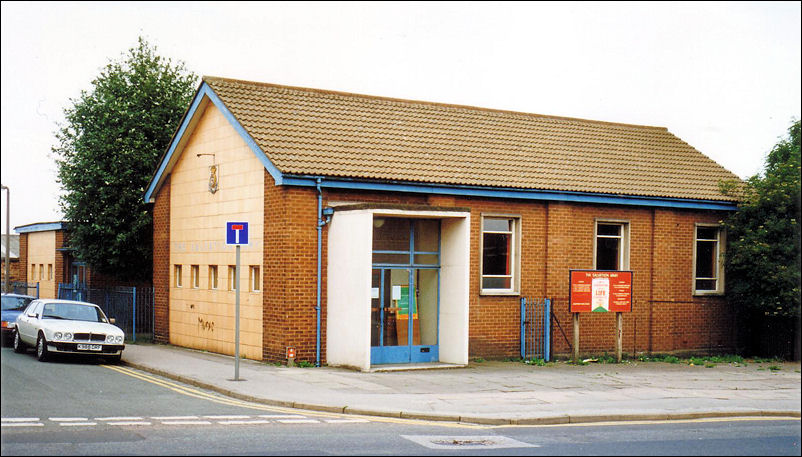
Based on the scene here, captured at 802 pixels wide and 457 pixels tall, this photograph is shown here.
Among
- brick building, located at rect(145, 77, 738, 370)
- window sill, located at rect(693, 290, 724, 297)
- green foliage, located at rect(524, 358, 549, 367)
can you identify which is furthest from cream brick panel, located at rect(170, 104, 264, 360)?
window sill, located at rect(693, 290, 724, 297)

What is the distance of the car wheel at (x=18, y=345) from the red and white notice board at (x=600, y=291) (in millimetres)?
12909

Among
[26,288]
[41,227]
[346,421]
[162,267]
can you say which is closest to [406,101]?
[162,267]

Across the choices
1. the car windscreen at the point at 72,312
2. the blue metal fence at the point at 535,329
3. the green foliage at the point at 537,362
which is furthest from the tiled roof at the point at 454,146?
the car windscreen at the point at 72,312

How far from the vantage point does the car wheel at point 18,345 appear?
68.0ft

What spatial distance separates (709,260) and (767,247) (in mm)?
2379

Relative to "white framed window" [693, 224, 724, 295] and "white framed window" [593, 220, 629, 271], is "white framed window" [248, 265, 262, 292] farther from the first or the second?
"white framed window" [693, 224, 724, 295]

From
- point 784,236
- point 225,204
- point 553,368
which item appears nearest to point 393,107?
point 225,204

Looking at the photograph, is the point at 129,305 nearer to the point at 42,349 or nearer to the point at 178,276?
the point at 178,276

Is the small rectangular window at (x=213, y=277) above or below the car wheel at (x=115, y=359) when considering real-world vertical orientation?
above

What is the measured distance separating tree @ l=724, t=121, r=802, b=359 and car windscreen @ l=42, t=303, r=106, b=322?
53.5ft

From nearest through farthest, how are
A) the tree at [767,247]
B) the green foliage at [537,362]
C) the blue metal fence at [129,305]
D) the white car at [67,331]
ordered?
the white car at [67,331]
the green foliage at [537,362]
the tree at [767,247]
the blue metal fence at [129,305]

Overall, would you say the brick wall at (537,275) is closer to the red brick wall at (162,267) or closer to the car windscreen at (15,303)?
the red brick wall at (162,267)

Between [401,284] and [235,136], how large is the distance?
5.70 metres

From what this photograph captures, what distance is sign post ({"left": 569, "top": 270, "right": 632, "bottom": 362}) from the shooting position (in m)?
20.7
